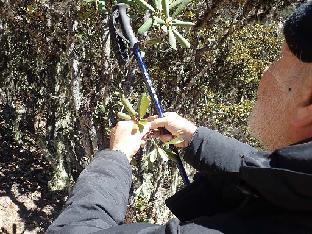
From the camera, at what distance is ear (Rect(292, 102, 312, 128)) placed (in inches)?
48.0

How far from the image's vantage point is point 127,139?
5.63ft

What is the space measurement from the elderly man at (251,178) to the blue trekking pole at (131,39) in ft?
0.70

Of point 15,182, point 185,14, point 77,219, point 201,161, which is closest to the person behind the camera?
point 77,219

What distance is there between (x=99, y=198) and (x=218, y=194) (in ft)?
1.29

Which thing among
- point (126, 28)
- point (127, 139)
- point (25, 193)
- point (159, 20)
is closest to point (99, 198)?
point (127, 139)

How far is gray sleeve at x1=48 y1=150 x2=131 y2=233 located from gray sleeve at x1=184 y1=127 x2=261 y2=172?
0.33 m

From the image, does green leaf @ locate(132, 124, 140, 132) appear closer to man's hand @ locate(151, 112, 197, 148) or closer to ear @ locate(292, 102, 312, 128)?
man's hand @ locate(151, 112, 197, 148)

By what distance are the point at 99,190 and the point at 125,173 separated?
5.6 inches

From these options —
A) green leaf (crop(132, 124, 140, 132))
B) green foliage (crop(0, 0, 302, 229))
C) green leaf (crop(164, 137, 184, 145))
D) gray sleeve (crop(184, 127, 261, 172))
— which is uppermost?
green foliage (crop(0, 0, 302, 229))

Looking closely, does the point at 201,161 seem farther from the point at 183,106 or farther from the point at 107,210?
the point at 183,106

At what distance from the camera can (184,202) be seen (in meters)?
1.54

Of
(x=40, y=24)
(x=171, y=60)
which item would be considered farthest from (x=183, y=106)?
(x=40, y=24)

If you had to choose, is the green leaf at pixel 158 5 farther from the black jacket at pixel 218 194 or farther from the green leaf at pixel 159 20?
the black jacket at pixel 218 194

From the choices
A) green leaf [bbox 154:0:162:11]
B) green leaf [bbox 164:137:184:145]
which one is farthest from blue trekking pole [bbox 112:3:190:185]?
green leaf [bbox 154:0:162:11]
